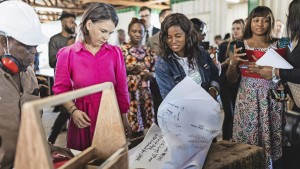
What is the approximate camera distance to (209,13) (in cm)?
709

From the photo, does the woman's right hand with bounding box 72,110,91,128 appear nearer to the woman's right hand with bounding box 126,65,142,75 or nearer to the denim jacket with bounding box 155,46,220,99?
the denim jacket with bounding box 155,46,220,99

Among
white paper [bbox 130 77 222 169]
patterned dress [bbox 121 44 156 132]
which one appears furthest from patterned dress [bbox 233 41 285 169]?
patterned dress [bbox 121 44 156 132]

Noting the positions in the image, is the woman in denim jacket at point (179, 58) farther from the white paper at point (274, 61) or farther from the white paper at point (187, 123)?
the white paper at point (187, 123)

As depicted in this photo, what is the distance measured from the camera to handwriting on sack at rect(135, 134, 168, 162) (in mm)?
1264

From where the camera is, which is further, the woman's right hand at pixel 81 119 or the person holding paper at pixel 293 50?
the person holding paper at pixel 293 50

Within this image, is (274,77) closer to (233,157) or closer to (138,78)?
(233,157)

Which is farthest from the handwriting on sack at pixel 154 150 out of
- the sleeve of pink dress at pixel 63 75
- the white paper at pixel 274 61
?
the white paper at pixel 274 61

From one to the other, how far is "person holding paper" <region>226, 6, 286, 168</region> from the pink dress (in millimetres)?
909

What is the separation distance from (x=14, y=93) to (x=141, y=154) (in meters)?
0.57

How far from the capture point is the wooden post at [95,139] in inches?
23.0

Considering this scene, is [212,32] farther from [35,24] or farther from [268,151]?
[35,24]

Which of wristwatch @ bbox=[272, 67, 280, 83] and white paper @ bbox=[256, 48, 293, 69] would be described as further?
wristwatch @ bbox=[272, 67, 280, 83]

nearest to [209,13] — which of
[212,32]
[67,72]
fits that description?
[212,32]

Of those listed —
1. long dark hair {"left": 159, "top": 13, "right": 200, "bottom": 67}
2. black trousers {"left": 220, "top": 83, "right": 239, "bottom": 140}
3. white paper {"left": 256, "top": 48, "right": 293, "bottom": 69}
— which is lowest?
black trousers {"left": 220, "top": 83, "right": 239, "bottom": 140}
